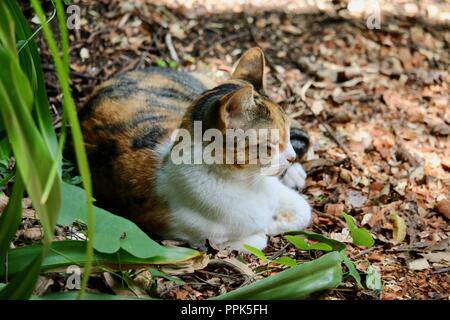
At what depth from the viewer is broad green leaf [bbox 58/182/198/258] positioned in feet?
8.68

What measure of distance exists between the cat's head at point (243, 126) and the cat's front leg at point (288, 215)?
369 mm

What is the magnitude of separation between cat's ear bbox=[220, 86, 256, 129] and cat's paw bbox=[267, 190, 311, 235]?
0.72 meters

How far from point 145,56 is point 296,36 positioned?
1.23 metres

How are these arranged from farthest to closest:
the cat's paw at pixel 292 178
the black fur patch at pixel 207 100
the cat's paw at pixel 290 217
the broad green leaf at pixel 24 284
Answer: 1. the cat's paw at pixel 292 178
2. the cat's paw at pixel 290 217
3. the black fur patch at pixel 207 100
4. the broad green leaf at pixel 24 284

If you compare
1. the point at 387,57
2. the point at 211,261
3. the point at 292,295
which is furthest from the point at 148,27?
the point at 292,295

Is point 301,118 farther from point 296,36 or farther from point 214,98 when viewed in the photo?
point 214,98

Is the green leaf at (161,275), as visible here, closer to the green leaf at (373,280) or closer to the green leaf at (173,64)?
the green leaf at (373,280)

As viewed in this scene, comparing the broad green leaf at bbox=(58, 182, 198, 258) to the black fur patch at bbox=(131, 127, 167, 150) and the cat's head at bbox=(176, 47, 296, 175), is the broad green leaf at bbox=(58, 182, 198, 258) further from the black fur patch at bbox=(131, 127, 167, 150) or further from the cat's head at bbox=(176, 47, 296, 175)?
the black fur patch at bbox=(131, 127, 167, 150)

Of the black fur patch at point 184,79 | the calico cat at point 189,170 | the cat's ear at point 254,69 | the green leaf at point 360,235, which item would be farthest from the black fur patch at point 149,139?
the green leaf at point 360,235

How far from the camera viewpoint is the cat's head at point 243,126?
130 inches

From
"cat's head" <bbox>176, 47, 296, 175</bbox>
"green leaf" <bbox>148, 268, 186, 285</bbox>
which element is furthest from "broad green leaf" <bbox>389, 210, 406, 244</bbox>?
"green leaf" <bbox>148, 268, 186, 285</bbox>

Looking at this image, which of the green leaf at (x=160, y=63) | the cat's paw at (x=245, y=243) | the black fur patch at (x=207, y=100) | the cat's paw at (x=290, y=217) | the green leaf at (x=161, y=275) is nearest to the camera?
the green leaf at (x=161, y=275)

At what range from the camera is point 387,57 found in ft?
17.6

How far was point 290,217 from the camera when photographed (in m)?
3.89
